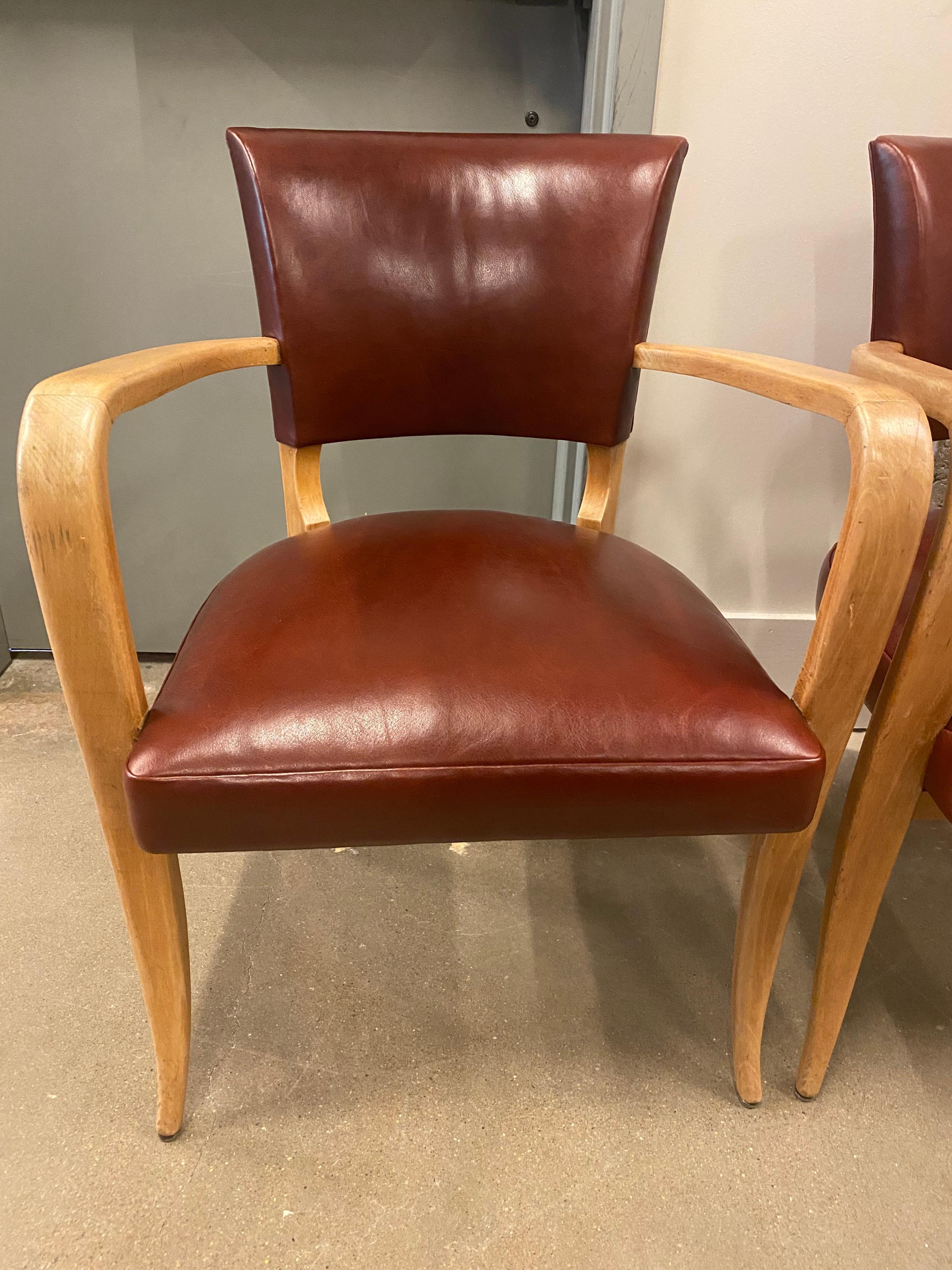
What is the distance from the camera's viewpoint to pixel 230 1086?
81cm

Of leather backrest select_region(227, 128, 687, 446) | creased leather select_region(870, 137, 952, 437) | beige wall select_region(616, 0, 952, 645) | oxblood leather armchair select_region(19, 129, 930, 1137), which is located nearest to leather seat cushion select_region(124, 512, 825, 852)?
oxblood leather armchair select_region(19, 129, 930, 1137)

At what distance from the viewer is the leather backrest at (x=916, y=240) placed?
2.75 feet

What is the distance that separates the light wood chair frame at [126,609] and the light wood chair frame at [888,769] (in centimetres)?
5

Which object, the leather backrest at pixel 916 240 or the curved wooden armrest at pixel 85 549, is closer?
the curved wooden armrest at pixel 85 549

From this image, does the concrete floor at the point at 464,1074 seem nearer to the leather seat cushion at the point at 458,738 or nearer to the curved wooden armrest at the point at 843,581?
the curved wooden armrest at the point at 843,581

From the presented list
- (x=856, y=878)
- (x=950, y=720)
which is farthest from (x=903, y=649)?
(x=856, y=878)

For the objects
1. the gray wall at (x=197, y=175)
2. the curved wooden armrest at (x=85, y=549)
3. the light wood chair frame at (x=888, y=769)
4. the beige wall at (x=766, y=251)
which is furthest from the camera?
the gray wall at (x=197, y=175)

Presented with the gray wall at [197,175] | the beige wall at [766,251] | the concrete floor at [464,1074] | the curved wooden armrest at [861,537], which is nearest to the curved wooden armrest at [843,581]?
the curved wooden armrest at [861,537]

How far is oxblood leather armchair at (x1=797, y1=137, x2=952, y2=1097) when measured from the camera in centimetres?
64

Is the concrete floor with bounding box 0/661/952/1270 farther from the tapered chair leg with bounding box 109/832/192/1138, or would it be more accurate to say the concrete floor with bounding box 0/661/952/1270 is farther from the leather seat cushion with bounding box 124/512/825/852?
the leather seat cushion with bounding box 124/512/825/852

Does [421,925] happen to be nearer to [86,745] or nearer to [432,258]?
[86,745]

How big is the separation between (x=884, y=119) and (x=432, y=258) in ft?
2.16

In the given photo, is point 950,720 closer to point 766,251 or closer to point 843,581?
point 843,581

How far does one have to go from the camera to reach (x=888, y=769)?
691 millimetres
